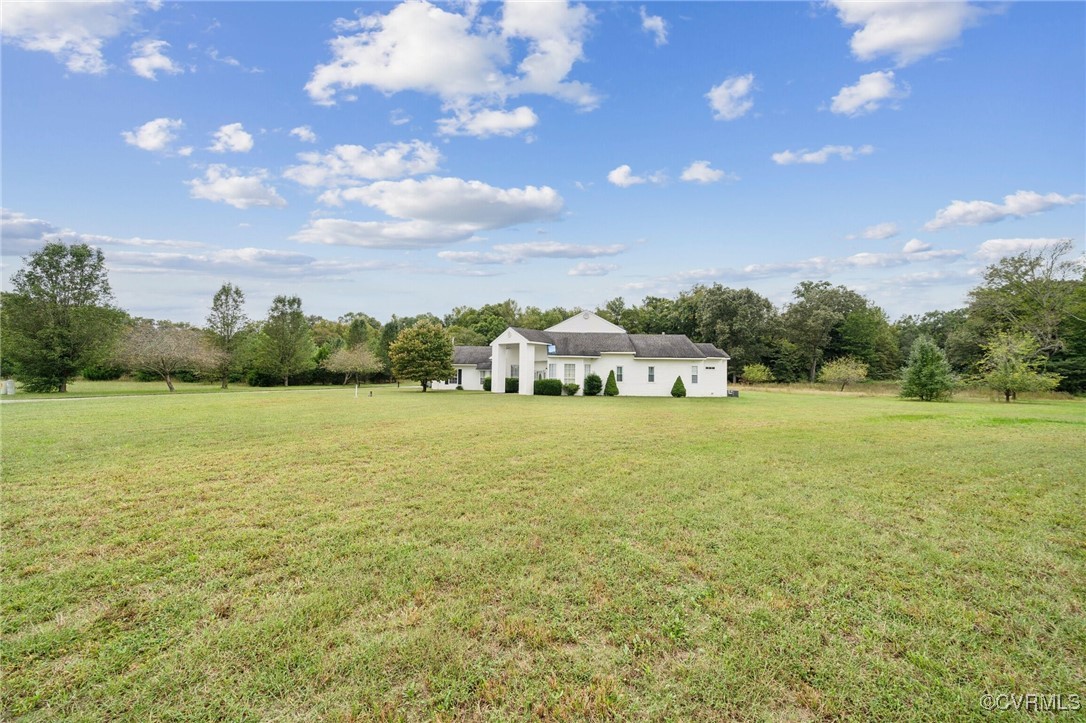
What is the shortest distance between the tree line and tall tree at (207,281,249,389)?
0.09 meters

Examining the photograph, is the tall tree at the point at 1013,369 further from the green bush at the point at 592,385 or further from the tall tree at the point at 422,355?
the tall tree at the point at 422,355

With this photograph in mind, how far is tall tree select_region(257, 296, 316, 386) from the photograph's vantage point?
40750 millimetres

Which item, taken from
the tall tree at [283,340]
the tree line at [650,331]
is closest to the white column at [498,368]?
the tree line at [650,331]

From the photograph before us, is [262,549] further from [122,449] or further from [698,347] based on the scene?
[698,347]

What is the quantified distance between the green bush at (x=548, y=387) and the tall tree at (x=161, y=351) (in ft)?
87.9

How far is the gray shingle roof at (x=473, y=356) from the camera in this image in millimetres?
36594

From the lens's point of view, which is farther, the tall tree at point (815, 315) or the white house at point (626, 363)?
the tall tree at point (815, 315)

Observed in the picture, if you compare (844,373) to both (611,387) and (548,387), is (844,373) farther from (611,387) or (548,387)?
(548,387)

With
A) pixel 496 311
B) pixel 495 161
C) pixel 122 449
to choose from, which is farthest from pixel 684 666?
pixel 496 311

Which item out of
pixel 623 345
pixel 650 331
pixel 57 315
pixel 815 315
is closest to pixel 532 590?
pixel 623 345


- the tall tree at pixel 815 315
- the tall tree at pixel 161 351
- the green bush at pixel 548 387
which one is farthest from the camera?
the tall tree at pixel 815 315

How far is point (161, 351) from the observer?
3136cm

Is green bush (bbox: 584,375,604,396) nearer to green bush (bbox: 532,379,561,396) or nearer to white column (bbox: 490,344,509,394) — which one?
green bush (bbox: 532,379,561,396)

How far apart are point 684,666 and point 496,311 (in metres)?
60.2
